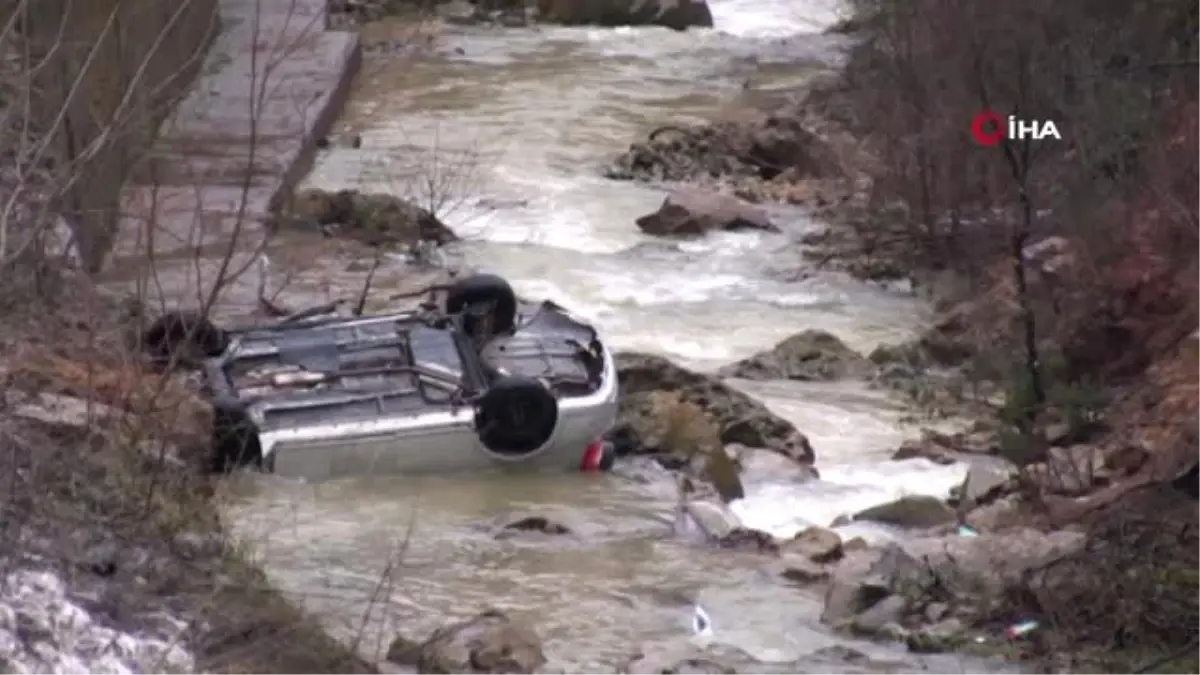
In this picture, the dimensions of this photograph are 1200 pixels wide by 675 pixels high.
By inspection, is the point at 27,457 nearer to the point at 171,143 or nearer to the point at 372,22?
the point at 171,143

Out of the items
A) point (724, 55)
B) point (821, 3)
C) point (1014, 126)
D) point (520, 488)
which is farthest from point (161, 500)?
point (821, 3)

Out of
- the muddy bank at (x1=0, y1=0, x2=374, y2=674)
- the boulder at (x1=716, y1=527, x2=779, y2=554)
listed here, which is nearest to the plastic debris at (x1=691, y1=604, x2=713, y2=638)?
the boulder at (x1=716, y1=527, x2=779, y2=554)

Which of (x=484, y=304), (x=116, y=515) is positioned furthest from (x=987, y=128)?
(x=116, y=515)

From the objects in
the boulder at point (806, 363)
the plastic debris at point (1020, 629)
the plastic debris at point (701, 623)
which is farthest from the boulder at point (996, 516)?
the boulder at point (806, 363)

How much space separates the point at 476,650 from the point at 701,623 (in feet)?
4.48

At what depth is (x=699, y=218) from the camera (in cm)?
1627

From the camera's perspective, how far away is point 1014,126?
1367cm

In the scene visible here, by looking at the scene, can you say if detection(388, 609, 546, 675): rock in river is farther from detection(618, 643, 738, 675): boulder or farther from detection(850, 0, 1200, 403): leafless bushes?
detection(850, 0, 1200, 403): leafless bushes

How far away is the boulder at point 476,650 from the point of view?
22.9 ft

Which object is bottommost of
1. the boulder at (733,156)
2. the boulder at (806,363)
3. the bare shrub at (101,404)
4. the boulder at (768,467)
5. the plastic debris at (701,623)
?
the boulder at (733,156)

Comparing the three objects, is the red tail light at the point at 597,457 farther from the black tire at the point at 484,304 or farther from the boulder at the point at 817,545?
the boulder at the point at 817,545

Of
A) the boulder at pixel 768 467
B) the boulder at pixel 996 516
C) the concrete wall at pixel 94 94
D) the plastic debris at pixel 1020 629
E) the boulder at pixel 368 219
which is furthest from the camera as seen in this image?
the boulder at pixel 368 219

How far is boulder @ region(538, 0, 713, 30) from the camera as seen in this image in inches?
986

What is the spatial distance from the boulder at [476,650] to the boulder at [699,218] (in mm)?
8654
